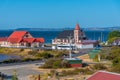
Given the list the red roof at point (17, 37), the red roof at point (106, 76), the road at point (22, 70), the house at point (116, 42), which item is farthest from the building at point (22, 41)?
the red roof at point (106, 76)

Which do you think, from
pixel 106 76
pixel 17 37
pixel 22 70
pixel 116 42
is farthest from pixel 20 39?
pixel 106 76

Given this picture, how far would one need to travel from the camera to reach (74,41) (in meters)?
72.2

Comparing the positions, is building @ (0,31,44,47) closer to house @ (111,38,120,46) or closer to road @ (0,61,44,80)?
house @ (111,38,120,46)

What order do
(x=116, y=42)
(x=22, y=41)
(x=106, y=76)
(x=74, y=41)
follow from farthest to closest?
(x=116, y=42), (x=74, y=41), (x=22, y=41), (x=106, y=76)

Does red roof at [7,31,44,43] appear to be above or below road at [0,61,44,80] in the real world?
→ above

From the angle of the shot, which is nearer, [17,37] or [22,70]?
[22,70]

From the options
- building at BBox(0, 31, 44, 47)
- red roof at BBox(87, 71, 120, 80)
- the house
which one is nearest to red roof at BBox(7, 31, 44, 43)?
building at BBox(0, 31, 44, 47)

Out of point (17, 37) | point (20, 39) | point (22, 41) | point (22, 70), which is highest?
point (17, 37)

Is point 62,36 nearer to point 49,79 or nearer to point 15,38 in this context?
point 15,38

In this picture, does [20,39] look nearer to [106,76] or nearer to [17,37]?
[17,37]

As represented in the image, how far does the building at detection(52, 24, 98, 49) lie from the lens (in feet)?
224

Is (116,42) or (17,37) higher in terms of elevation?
(17,37)

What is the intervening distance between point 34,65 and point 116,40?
1370 inches

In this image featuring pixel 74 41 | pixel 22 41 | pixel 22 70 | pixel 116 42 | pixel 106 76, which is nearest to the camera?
pixel 106 76
